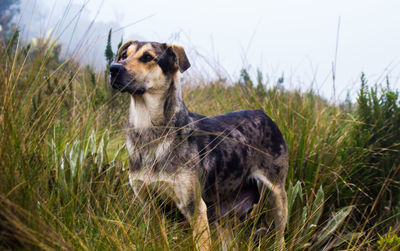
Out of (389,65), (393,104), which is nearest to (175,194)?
(393,104)

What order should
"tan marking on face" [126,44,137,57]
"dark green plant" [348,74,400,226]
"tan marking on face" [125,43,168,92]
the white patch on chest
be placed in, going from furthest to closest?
"dark green plant" [348,74,400,226]
"tan marking on face" [126,44,137,57]
the white patch on chest
"tan marking on face" [125,43,168,92]

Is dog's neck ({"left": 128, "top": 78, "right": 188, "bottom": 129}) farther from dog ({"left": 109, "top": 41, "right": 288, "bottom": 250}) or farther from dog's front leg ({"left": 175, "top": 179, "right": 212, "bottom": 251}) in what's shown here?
dog's front leg ({"left": 175, "top": 179, "right": 212, "bottom": 251})

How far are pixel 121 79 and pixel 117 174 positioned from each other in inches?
30.3

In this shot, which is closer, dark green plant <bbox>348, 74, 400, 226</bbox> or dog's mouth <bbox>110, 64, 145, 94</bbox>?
dog's mouth <bbox>110, 64, 145, 94</bbox>

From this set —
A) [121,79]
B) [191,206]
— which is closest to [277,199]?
[191,206]

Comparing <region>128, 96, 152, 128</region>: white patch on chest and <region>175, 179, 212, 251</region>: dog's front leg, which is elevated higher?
<region>128, 96, 152, 128</region>: white patch on chest

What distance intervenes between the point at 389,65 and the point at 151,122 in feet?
12.3


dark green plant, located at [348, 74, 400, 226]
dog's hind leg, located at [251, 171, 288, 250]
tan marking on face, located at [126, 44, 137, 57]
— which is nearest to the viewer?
tan marking on face, located at [126, 44, 137, 57]

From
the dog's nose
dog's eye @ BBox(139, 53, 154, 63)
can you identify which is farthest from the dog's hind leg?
the dog's nose

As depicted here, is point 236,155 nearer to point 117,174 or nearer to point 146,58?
point 117,174

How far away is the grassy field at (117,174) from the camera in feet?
6.64

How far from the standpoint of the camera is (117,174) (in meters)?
3.17

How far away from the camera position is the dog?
9.37 ft

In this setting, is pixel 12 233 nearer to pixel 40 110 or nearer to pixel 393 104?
pixel 40 110
